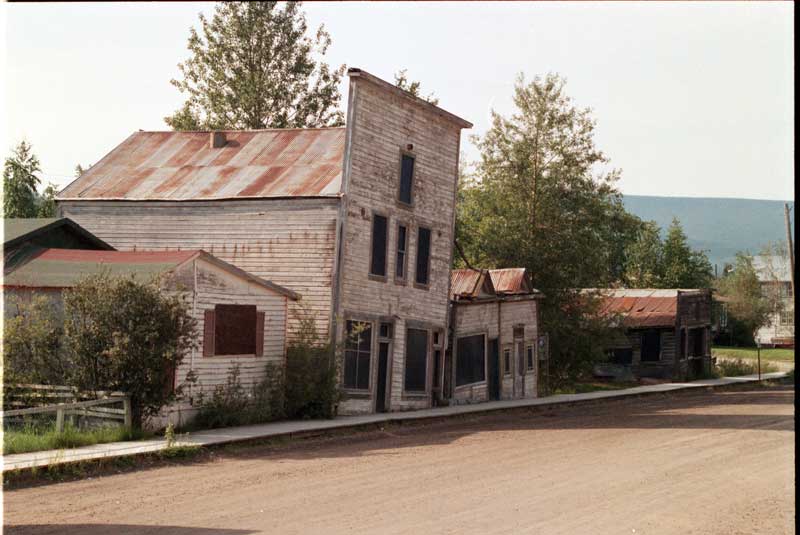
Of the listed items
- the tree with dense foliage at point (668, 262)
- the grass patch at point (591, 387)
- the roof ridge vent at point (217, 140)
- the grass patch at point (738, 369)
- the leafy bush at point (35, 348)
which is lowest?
the grass patch at point (591, 387)

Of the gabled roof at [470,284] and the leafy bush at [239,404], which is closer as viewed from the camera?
the leafy bush at [239,404]

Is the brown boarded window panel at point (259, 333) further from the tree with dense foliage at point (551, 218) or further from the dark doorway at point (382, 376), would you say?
the tree with dense foliage at point (551, 218)

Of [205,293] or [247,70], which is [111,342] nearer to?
[205,293]

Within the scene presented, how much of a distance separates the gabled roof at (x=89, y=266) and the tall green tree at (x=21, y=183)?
21.6 metres

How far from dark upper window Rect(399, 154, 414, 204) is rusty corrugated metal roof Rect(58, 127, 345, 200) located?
5.76 ft

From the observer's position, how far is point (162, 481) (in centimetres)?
1527

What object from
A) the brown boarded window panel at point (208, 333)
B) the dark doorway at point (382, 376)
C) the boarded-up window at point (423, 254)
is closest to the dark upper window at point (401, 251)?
the boarded-up window at point (423, 254)

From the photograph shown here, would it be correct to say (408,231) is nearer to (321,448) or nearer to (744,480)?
(321,448)

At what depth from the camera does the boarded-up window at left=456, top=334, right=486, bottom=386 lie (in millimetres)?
32625

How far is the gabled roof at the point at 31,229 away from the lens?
23500 mm

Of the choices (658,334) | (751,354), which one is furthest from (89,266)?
(751,354)

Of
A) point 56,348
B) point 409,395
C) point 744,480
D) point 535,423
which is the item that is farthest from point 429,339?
point 744,480

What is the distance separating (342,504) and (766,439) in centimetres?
1349

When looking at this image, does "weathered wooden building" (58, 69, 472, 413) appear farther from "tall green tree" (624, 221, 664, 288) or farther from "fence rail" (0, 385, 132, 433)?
"tall green tree" (624, 221, 664, 288)
